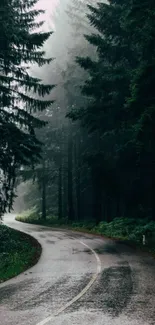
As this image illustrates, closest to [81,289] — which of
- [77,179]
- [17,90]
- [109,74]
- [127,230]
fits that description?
[17,90]

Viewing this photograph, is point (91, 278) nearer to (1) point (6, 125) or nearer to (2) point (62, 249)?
(2) point (62, 249)

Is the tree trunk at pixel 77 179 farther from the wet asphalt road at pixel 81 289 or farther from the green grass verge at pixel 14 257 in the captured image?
the wet asphalt road at pixel 81 289

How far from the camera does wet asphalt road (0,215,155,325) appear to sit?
731 cm

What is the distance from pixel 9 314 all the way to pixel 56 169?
34.7 m

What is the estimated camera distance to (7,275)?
41.2 feet

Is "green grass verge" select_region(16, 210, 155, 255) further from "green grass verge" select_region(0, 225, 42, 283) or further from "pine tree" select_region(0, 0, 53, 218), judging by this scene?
"pine tree" select_region(0, 0, 53, 218)

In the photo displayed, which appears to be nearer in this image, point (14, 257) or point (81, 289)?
point (81, 289)

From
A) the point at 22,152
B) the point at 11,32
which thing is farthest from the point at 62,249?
the point at 11,32

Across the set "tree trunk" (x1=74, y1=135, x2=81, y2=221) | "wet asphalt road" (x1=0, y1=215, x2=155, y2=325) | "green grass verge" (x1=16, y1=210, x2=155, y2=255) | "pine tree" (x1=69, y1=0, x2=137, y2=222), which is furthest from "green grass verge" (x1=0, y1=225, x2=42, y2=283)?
"tree trunk" (x1=74, y1=135, x2=81, y2=221)

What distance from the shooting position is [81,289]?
9945 mm

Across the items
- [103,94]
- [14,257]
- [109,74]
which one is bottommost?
[14,257]

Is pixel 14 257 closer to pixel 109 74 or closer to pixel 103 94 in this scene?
pixel 103 94

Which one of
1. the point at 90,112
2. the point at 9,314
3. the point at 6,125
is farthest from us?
the point at 90,112

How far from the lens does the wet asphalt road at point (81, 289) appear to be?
288 inches
